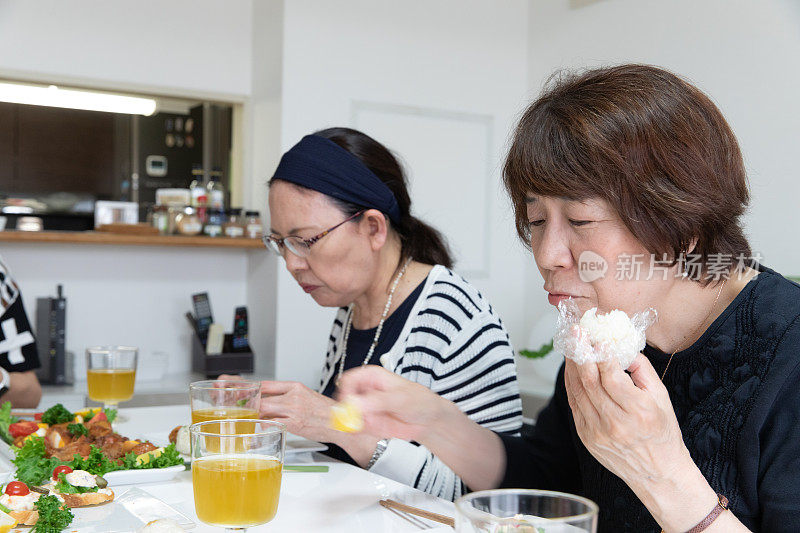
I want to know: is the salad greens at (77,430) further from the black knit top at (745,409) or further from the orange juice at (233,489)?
the black knit top at (745,409)

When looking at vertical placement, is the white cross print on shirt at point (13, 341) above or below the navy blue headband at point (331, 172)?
below

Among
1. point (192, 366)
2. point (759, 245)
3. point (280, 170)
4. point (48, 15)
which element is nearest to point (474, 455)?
point (280, 170)

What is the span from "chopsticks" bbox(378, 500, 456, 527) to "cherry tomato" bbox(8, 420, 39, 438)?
793 mm

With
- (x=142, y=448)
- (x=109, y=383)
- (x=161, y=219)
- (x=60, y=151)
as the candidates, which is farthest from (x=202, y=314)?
(x=142, y=448)

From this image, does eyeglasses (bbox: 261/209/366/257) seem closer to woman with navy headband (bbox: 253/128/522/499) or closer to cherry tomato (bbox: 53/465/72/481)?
woman with navy headband (bbox: 253/128/522/499)

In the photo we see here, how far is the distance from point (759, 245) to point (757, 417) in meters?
2.57

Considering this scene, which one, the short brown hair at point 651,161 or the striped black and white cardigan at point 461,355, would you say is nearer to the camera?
the short brown hair at point 651,161

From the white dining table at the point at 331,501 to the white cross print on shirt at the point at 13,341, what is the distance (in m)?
1.44

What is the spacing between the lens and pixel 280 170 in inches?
82.4

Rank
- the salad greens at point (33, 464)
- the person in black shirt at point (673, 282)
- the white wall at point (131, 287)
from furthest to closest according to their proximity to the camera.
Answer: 1. the white wall at point (131, 287)
2. the salad greens at point (33, 464)
3. the person in black shirt at point (673, 282)

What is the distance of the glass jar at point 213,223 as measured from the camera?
12.8 ft

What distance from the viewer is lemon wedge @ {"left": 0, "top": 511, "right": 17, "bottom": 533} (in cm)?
108

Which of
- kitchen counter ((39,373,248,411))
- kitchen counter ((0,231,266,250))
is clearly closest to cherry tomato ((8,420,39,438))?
kitchen counter ((39,373,248,411))

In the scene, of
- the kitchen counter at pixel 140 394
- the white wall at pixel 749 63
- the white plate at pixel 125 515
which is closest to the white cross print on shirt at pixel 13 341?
the kitchen counter at pixel 140 394
